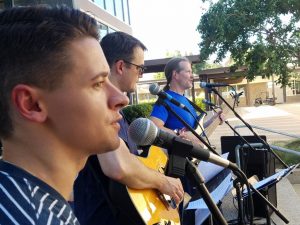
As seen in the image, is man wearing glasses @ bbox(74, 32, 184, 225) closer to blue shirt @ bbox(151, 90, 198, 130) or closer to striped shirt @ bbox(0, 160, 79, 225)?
striped shirt @ bbox(0, 160, 79, 225)

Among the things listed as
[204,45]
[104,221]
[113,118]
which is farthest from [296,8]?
[113,118]

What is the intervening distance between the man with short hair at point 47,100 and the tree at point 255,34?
7595 millimetres

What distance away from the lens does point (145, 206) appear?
2045 mm

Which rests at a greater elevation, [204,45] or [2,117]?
[204,45]

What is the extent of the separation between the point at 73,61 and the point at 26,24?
0.15m

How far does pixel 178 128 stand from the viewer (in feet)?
12.2

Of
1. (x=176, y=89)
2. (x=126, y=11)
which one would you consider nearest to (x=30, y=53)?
(x=176, y=89)

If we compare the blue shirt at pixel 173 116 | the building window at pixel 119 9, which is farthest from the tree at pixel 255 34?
the building window at pixel 119 9

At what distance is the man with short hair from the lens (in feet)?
3.25

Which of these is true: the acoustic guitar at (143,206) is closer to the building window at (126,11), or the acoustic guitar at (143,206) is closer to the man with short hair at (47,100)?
the man with short hair at (47,100)

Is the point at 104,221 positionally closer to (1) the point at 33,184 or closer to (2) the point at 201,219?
(2) the point at 201,219

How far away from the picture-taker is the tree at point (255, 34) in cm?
832

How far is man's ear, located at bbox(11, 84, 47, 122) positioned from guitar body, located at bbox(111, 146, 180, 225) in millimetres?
1030

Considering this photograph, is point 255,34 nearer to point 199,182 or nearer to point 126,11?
point 199,182
